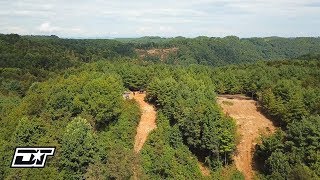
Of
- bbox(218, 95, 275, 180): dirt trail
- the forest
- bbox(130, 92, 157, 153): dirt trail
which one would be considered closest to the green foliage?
the forest

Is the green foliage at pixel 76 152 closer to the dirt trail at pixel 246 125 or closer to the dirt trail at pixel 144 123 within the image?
the dirt trail at pixel 144 123

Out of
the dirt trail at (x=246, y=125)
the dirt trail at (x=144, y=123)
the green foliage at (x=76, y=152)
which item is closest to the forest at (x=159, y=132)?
the green foliage at (x=76, y=152)

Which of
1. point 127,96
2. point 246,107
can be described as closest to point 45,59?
point 127,96

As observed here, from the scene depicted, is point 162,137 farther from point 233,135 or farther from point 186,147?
point 233,135

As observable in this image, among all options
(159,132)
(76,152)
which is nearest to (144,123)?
(159,132)

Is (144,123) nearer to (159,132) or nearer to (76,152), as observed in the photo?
(159,132)

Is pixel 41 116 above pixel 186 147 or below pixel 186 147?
above

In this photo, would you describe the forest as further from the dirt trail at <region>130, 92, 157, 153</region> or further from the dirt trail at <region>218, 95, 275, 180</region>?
the dirt trail at <region>218, 95, 275, 180</region>
